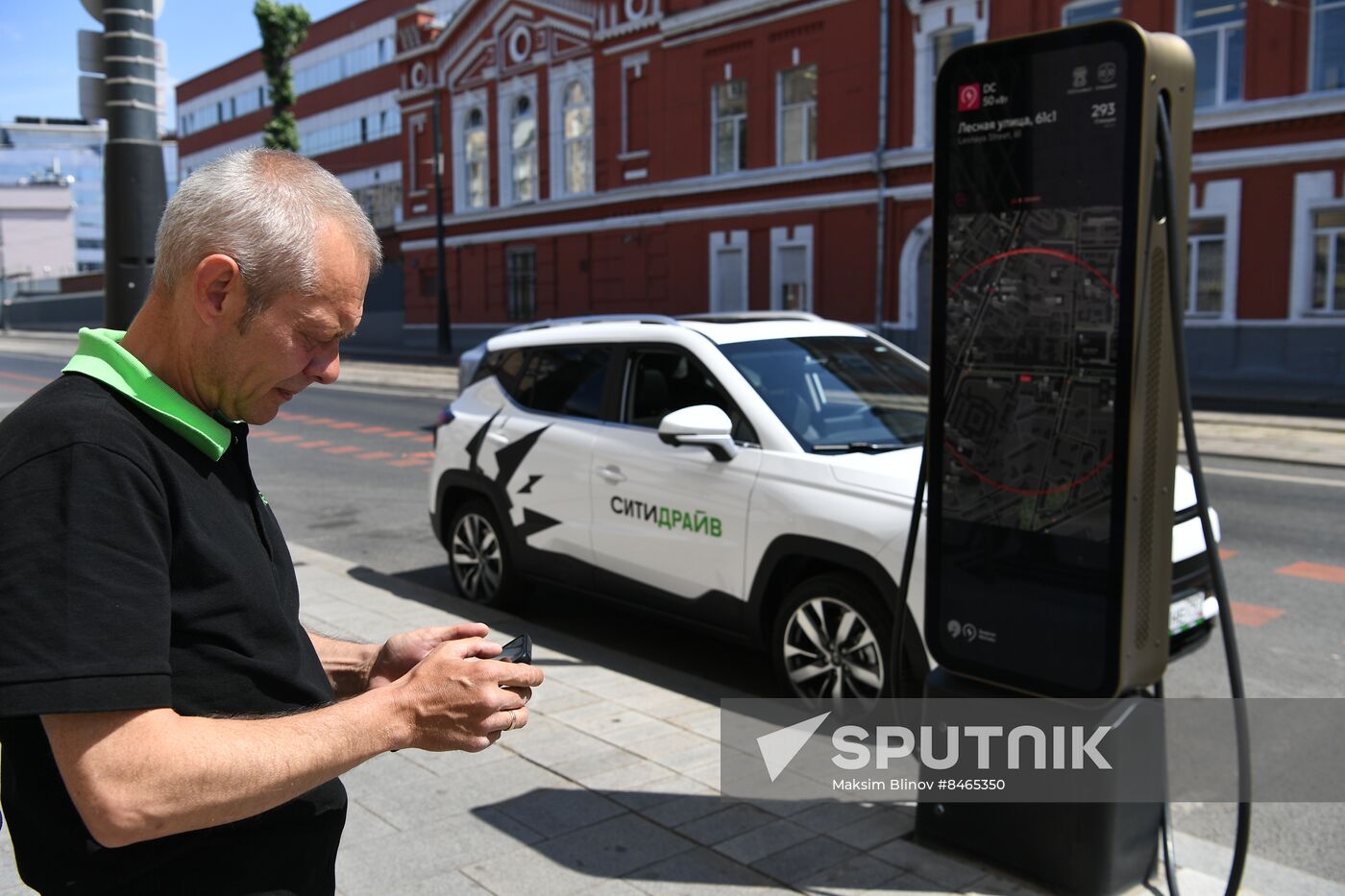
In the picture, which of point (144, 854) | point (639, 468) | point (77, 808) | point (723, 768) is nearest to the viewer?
point (77, 808)

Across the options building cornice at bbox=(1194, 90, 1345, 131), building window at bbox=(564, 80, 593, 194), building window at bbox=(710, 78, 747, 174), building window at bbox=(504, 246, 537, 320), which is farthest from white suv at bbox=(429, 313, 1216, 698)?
building window at bbox=(504, 246, 537, 320)

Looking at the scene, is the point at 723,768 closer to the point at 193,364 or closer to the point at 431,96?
the point at 193,364

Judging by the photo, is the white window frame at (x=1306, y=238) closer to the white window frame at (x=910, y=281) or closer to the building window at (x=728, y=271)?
the white window frame at (x=910, y=281)

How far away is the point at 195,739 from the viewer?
157 centimetres

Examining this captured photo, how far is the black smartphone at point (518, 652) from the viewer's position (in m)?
1.92

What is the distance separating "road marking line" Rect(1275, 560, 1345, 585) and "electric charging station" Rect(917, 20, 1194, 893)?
5.12m

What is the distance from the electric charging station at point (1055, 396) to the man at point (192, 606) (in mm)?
2041

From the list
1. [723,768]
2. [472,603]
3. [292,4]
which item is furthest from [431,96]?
[723,768]

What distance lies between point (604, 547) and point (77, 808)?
15.7 ft

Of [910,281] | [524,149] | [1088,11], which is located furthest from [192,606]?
[524,149]

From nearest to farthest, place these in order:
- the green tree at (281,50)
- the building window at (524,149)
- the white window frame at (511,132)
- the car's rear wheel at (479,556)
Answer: the car's rear wheel at (479,556)
the white window frame at (511,132)
the building window at (524,149)
the green tree at (281,50)

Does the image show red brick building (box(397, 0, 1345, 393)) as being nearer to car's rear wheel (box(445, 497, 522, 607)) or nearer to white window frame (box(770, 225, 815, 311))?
white window frame (box(770, 225, 815, 311))

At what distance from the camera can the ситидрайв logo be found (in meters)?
3.45

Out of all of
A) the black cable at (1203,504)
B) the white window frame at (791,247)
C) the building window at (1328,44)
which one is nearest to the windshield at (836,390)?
the black cable at (1203,504)
